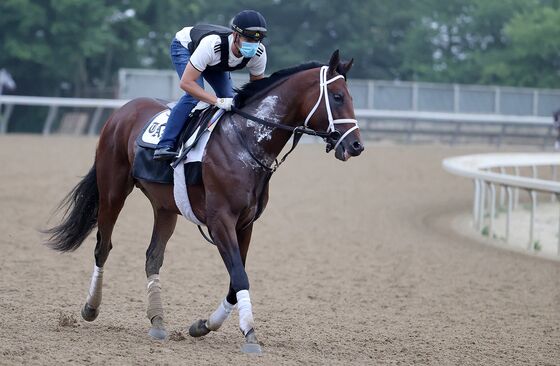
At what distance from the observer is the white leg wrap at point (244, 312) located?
6504mm

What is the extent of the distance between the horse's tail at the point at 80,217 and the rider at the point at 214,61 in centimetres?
131

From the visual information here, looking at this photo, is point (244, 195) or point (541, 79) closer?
point (244, 195)

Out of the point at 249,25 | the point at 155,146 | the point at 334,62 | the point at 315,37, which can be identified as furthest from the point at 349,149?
the point at 315,37

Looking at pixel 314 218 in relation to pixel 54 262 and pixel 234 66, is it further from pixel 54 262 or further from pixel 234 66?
pixel 234 66

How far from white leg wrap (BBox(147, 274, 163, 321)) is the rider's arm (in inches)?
56.4

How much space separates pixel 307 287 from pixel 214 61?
370cm

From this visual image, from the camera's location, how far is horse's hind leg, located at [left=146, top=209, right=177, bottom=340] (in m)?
7.04

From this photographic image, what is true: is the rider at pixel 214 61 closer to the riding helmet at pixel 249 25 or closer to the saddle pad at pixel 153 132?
the riding helmet at pixel 249 25

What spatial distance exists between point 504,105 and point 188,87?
2916 centimetres

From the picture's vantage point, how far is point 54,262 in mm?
10812

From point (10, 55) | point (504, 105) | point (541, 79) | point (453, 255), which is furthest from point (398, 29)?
point (453, 255)

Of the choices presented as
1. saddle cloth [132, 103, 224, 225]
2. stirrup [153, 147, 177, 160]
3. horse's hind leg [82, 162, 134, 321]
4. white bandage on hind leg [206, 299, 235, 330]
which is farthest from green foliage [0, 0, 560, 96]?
white bandage on hind leg [206, 299, 235, 330]

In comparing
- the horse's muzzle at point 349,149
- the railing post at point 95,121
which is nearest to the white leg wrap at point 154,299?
the horse's muzzle at point 349,149

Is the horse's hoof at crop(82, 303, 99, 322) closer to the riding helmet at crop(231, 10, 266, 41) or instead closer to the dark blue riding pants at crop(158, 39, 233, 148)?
the dark blue riding pants at crop(158, 39, 233, 148)
